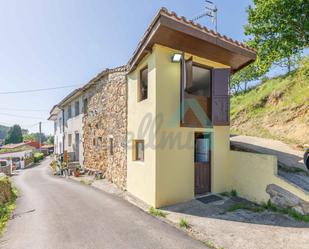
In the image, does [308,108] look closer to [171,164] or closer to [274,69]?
[274,69]

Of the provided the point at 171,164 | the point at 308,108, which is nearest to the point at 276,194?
the point at 171,164

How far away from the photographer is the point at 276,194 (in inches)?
279

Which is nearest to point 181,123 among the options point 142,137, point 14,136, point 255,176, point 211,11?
point 142,137

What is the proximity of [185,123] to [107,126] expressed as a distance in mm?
6715

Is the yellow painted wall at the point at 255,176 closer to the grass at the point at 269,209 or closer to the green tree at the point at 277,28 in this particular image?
the grass at the point at 269,209

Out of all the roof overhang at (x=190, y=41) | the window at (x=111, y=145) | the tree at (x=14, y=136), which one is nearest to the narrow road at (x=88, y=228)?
the window at (x=111, y=145)

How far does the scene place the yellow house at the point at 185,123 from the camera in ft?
25.0

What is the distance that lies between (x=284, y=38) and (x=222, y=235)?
13.7 metres

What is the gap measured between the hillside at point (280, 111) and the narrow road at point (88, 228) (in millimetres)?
9846

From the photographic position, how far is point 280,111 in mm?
15180

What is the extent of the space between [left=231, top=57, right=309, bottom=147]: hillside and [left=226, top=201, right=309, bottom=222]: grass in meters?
6.02

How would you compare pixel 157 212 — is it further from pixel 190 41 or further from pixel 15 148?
pixel 15 148

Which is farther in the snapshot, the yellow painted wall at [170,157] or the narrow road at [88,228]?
the yellow painted wall at [170,157]

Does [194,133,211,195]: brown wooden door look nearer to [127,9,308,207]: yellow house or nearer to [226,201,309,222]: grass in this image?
[127,9,308,207]: yellow house
